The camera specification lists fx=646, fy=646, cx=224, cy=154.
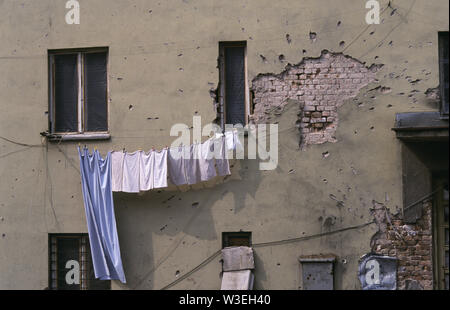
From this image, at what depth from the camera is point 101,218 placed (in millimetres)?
9812

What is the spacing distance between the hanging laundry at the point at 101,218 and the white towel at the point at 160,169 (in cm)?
73

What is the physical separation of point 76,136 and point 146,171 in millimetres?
1390

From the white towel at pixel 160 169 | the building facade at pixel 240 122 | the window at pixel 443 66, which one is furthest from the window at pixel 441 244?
the white towel at pixel 160 169

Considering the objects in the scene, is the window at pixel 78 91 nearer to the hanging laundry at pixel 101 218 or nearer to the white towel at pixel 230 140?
the hanging laundry at pixel 101 218

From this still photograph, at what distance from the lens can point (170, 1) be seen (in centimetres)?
995

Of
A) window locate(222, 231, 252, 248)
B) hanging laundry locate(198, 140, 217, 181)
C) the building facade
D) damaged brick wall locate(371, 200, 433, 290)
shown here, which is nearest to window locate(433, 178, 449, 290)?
the building facade

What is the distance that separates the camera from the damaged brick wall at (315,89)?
31.2ft

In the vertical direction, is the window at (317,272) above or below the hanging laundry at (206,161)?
below

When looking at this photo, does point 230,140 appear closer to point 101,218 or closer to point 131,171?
point 131,171

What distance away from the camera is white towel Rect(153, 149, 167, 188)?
9.52 m

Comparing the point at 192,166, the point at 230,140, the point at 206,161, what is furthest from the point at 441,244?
the point at 192,166

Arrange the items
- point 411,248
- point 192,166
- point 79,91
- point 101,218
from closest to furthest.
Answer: point 411,248, point 192,166, point 101,218, point 79,91
